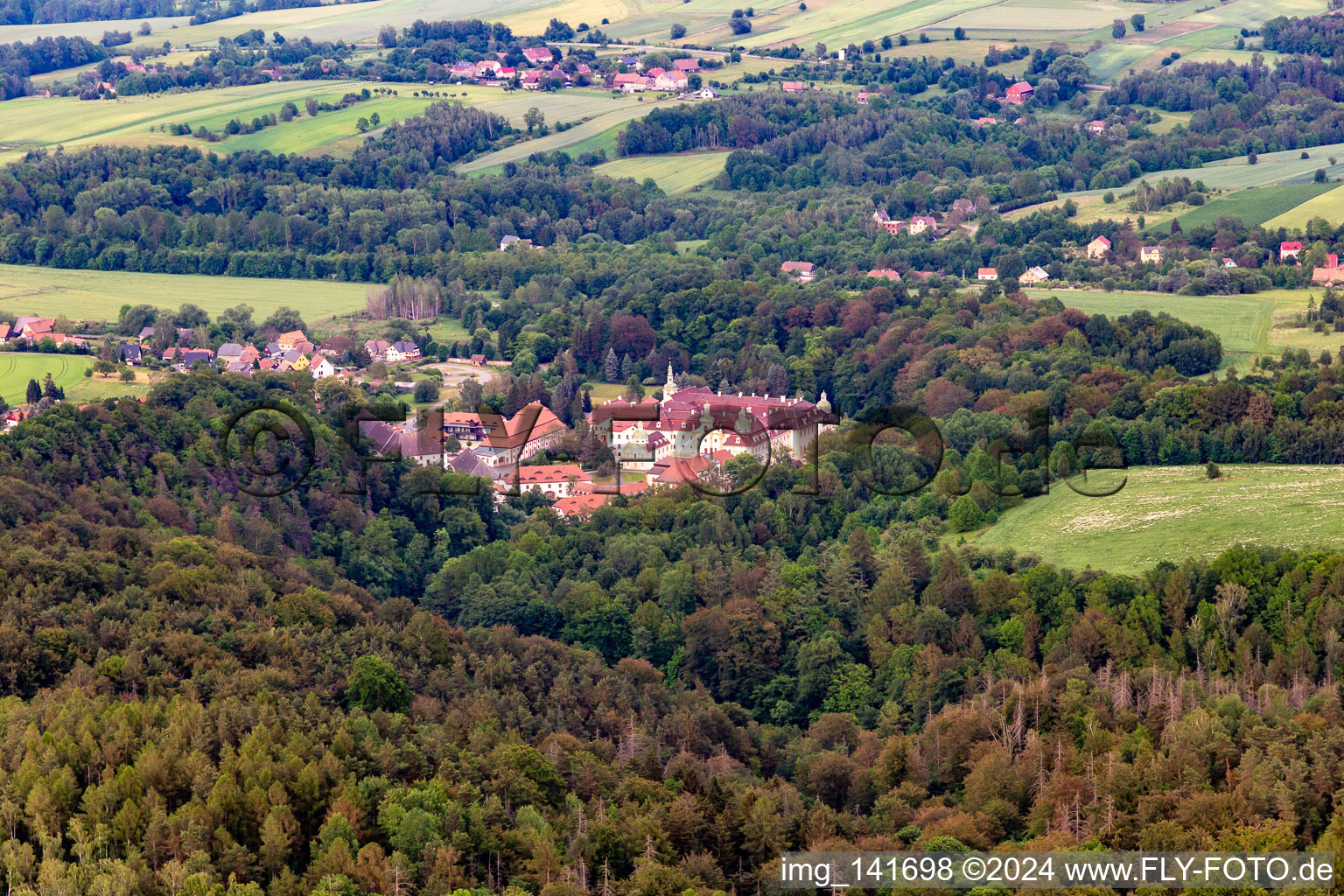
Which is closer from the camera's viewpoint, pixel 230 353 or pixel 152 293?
pixel 230 353

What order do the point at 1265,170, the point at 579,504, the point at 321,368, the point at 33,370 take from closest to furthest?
the point at 579,504 → the point at 33,370 → the point at 321,368 → the point at 1265,170

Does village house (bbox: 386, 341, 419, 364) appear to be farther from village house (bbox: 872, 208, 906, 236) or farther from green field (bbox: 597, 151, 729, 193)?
green field (bbox: 597, 151, 729, 193)

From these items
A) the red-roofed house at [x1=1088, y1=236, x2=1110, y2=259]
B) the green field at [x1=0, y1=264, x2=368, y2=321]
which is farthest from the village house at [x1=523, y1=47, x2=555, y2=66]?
the red-roofed house at [x1=1088, y1=236, x2=1110, y2=259]

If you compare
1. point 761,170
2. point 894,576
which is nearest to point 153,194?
point 761,170

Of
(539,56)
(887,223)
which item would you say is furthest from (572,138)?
(887,223)

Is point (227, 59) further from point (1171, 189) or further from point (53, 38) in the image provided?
point (1171, 189)

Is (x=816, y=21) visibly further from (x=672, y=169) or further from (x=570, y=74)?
(x=672, y=169)
